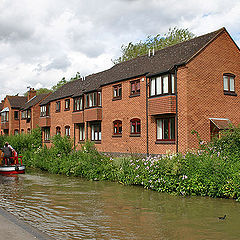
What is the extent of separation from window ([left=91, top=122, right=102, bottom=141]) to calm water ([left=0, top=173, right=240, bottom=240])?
43.9ft

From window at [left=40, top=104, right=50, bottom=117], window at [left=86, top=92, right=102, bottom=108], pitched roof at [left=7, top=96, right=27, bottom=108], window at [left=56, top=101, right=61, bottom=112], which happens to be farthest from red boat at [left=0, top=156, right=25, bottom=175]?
pitched roof at [left=7, top=96, right=27, bottom=108]

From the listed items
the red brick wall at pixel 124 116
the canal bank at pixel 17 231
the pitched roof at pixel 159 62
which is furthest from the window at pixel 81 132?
the canal bank at pixel 17 231

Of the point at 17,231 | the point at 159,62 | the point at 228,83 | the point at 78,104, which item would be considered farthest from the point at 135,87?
the point at 17,231

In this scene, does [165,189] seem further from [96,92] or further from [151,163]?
[96,92]

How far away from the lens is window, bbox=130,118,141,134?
918 inches

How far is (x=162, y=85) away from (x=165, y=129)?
2.88 metres

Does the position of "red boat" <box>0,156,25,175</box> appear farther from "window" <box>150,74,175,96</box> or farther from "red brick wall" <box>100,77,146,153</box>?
"window" <box>150,74,175,96</box>

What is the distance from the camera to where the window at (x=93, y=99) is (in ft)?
91.1

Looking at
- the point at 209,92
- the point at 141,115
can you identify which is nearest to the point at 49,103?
the point at 141,115

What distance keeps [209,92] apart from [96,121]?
11.1 metres

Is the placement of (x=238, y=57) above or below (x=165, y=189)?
above

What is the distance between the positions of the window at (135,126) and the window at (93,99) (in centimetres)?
490

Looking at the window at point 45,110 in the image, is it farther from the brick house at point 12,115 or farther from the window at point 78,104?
the brick house at point 12,115

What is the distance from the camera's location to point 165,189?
13375 millimetres
